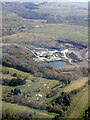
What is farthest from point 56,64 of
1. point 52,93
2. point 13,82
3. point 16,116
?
point 16,116

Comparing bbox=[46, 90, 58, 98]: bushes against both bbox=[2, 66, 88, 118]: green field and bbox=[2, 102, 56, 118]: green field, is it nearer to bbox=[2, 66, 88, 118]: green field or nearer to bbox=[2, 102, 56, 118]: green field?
bbox=[2, 66, 88, 118]: green field

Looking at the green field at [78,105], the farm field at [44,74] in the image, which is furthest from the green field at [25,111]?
the green field at [78,105]

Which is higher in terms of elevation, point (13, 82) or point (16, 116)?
point (13, 82)

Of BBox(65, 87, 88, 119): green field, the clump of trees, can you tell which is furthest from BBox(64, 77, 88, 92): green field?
the clump of trees

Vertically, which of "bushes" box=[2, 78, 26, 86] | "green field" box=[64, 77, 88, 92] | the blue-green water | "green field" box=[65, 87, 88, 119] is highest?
"bushes" box=[2, 78, 26, 86]

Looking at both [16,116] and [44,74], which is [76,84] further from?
[16,116]

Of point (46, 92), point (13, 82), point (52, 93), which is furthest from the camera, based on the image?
point (13, 82)

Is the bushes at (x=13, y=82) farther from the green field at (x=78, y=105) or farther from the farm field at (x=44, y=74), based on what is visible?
the green field at (x=78, y=105)

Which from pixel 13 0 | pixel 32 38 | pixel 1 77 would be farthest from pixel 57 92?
pixel 13 0

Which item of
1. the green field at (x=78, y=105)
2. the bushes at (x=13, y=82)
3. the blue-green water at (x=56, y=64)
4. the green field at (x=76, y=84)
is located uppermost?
the bushes at (x=13, y=82)

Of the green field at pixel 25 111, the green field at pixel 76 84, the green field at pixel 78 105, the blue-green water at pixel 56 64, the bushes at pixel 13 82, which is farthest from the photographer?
A: the blue-green water at pixel 56 64

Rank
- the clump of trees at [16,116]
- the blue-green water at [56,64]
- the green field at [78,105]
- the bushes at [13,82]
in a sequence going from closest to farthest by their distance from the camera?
the clump of trees at [16,116] → the green field at [78,105] → the bushes at [13,82] → the blue-green water at [56,64]
